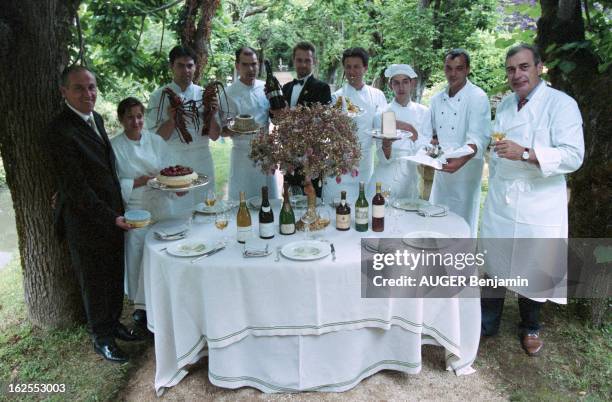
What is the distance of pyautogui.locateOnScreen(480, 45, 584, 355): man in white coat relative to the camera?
9.68ft

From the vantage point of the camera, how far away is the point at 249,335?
2688mm

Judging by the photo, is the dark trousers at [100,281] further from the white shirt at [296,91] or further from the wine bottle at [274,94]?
the white shirt at [296,91]

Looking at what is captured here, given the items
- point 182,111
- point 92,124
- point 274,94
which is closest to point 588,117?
point 274,94

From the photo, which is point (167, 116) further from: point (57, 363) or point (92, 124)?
point (57, 363)

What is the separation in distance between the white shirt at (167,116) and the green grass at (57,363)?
1836mm

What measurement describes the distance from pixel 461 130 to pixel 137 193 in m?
2.69

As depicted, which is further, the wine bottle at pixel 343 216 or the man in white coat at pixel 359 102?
the man in white coat at pixel 359 102

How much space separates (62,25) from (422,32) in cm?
661

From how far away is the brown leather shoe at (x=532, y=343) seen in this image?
10.8 ft

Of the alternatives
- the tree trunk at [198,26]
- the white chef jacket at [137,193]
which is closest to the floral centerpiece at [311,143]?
the white chef jacket at [137,193]

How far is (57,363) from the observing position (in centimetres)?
327

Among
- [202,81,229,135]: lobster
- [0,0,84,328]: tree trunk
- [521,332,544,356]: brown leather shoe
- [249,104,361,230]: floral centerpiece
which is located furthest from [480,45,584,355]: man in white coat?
[0,0,84,328]: tree trunk

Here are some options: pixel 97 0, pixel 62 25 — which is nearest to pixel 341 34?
pixel 97 0

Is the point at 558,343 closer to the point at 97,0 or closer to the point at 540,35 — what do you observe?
the point at 540,35
